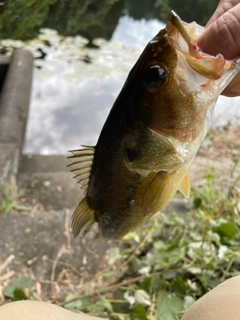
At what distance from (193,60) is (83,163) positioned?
1.89 ft

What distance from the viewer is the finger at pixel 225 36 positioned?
35.1 inches

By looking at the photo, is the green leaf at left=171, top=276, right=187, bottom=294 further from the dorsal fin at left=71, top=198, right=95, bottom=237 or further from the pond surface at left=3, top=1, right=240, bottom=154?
the pond surface at left=3, top=1, right=240, bottom=154

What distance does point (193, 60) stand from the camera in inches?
35.9

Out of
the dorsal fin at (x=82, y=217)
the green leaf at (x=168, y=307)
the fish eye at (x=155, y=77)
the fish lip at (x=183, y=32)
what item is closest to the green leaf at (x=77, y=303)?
the green leaf at (x=168, y=307)

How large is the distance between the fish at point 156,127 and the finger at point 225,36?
25 mm

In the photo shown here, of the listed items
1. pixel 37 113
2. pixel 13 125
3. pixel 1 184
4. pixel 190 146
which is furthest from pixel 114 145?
pixel 37 113

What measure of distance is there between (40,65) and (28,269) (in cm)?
397

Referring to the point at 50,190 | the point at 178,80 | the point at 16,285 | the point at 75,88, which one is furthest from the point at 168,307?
the point at 75,88

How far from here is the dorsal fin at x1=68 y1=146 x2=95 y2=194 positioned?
1.30m

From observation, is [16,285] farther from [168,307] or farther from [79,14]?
[79,14]

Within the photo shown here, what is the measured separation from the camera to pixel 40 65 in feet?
18.4

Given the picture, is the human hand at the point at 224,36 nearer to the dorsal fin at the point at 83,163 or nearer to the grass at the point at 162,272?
the dorsal fin at the point at 83,163

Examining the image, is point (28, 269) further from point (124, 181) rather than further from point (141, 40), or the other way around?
point (141, 40)

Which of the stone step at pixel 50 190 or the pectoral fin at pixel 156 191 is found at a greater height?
the pectoral fin at pixel 156 191
